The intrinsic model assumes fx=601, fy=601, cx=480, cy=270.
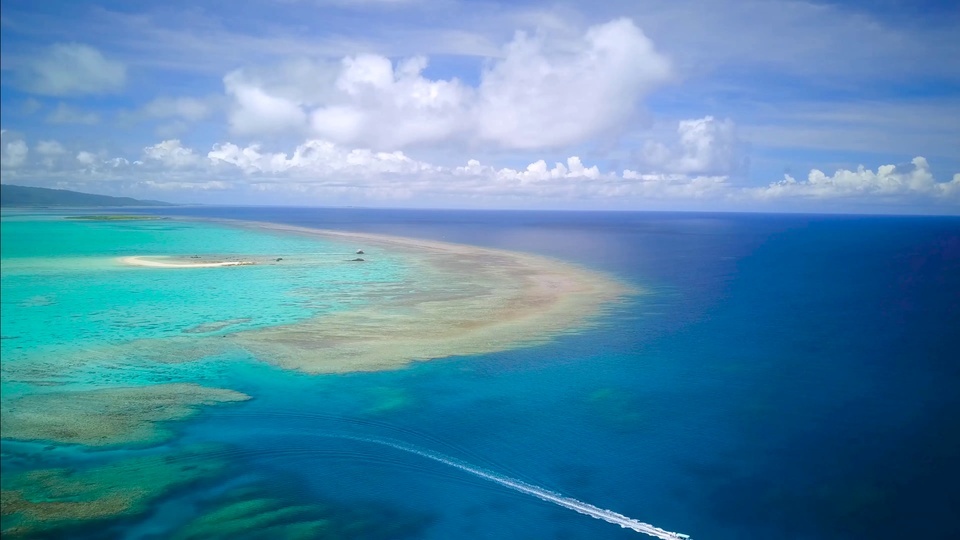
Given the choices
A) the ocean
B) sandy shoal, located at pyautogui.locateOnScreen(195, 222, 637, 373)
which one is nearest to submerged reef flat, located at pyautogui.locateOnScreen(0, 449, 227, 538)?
the ocean

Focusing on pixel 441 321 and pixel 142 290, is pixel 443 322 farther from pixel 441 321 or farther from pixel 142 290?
pixel 142 290

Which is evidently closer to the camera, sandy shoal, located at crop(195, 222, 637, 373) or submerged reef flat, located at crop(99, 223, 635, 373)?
submerged reef flat, located at crop(99, 223, 635, 373)

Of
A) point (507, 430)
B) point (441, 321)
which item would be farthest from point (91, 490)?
point (441, 321)

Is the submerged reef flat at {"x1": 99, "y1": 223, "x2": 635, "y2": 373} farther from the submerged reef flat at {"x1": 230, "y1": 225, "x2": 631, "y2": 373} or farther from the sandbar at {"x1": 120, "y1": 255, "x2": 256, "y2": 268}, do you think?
the sandbar at {"x1": 120, "y1": 255, "x2": 256, "y2": 268}

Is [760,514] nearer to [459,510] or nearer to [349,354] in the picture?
[459,510]

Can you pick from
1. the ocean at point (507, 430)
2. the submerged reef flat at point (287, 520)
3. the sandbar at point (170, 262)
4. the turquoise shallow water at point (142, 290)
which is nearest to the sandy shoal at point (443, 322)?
the ocean at point (507, 430)

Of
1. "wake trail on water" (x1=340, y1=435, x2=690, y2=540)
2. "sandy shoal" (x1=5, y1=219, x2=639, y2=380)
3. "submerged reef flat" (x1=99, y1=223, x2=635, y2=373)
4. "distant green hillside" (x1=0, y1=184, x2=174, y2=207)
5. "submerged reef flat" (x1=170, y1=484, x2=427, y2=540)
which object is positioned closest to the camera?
"distant green hillside" (x1=0, y1=184, x2=174, y2=207)
